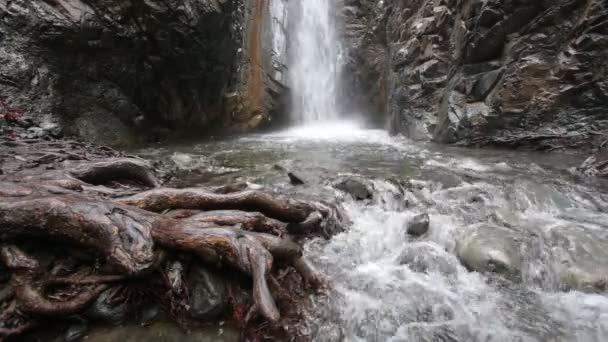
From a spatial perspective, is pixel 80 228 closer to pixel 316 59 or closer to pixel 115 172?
pixel 115 172

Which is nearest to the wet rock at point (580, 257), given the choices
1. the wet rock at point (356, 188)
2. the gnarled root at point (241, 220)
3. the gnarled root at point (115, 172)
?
the wet rock at point (356, 188)

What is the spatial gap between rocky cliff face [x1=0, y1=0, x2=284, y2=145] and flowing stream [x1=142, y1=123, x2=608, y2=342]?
5.40 meters

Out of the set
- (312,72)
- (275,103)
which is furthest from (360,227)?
(312,72)

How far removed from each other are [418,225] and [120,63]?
37.2ft

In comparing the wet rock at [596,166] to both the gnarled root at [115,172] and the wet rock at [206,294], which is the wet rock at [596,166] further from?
the gnarled root at [115,172]

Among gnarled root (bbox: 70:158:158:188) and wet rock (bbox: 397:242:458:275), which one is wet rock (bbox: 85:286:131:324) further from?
wet rock (bbox: 397:242:458:275)

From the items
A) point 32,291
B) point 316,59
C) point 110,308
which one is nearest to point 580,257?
point 110,308

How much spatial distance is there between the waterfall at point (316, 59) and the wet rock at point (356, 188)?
18117 mm

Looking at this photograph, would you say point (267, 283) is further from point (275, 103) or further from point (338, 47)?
point (338, 47)

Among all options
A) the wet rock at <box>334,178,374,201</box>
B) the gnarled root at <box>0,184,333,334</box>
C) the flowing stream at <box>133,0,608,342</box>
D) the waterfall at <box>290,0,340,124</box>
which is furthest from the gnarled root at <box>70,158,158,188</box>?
the waterfall at <box>290,0,340,124</box>

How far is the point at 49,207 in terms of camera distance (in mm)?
3322

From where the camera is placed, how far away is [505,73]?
38.4ft

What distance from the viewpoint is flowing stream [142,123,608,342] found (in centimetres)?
347

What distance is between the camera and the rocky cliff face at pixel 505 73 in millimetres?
9977
